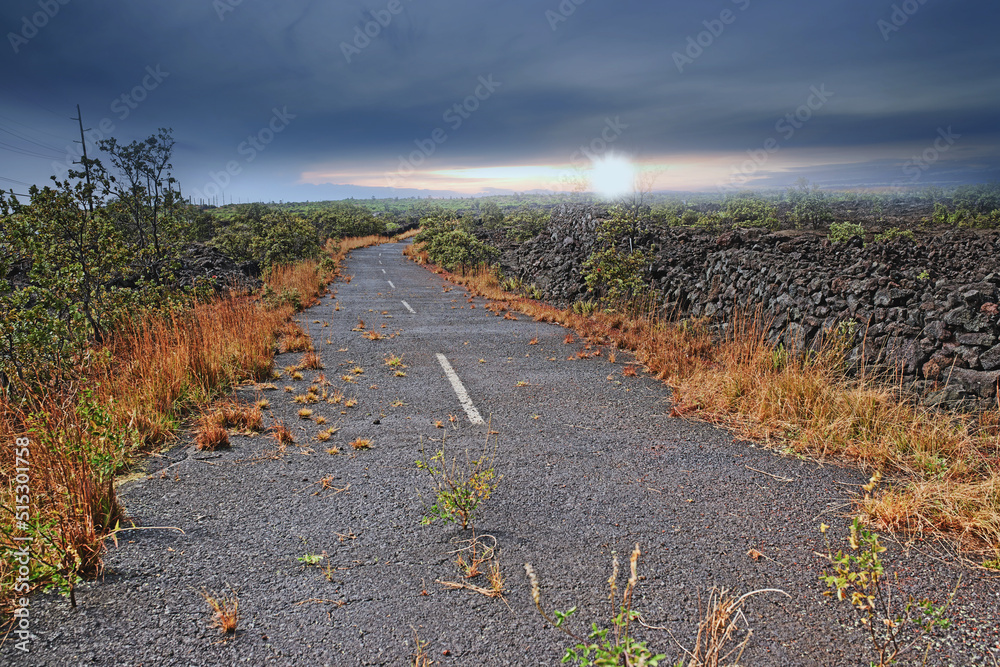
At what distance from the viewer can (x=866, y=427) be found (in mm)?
5121

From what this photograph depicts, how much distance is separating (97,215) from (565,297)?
11512 mm

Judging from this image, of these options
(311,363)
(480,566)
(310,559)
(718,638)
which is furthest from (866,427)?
(311,363)

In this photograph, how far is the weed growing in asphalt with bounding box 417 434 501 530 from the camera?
378 cm

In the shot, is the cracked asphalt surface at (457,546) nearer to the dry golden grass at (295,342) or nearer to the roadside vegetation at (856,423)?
the roadside vegetation at (856,423)

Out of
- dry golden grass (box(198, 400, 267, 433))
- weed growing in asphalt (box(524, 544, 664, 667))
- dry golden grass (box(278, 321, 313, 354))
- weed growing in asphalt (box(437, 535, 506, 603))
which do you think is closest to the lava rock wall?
weed growing in asphalt (box(524, 544, 664, 667))

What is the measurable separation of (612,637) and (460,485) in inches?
66.6

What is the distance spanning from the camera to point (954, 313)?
5852 millimetres

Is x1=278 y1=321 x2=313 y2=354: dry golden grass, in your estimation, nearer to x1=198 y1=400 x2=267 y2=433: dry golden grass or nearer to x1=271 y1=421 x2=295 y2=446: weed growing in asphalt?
x1=198 y1=400 x2=267 y2=433: dry golden grass

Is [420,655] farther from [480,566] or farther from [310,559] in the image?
[310,559]

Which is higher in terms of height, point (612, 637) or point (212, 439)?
point (212, 439)

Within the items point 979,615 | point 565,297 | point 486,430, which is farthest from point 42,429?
point 565,297

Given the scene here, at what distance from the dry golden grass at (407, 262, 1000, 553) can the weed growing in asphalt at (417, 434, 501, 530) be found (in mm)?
2737

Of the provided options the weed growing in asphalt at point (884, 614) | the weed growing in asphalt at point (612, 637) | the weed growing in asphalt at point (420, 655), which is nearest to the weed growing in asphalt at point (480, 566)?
the weed growing in asphalt at point (612, 637)

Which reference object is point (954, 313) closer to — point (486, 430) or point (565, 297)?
point (486, 430)
